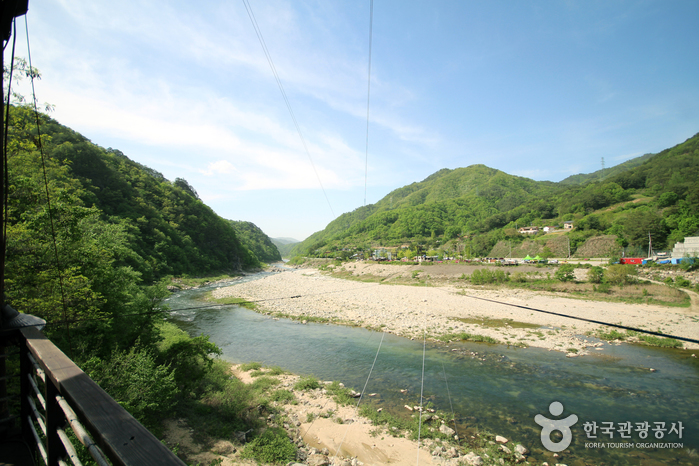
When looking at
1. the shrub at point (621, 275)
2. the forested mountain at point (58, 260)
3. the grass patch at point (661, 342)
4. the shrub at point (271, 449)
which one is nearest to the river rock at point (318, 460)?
the shrub at point (271, 449)

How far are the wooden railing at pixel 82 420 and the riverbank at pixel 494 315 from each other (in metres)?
12.9

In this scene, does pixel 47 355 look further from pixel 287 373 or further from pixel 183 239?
pixel 183 239

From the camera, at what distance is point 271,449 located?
24.1 feet

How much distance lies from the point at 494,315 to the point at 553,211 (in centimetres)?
8373

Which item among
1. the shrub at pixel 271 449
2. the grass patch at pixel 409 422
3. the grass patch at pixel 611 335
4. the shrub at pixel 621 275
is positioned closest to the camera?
the shrub at pixel 271 449

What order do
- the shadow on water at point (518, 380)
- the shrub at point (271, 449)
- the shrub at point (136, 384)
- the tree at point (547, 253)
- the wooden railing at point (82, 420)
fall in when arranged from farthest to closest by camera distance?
the tree at point (547, 253)
the shadow on water at point (518, 380)
the shrub at point (271, 449)
the shrub at point (136, 384)
the wooden railing at point (82, 420)

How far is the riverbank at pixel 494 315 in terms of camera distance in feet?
55.5

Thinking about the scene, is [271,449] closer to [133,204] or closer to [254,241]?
[133,204]

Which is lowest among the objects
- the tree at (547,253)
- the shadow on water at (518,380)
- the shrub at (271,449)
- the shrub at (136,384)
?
the shadow on water at (518,380)

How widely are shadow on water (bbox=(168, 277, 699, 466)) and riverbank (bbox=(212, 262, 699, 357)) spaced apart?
5.79 feet

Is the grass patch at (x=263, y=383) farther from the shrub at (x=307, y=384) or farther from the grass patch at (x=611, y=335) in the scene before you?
the grass patch at (x=611, y=335)

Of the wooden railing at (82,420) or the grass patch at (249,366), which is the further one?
the grass patch at (249,366)

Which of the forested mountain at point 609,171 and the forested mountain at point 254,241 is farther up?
the forested mountain at point 609,171

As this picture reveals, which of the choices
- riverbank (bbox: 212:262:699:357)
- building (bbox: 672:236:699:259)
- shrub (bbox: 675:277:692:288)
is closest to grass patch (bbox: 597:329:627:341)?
riverbank (bbox: 212:262:699:357)
